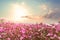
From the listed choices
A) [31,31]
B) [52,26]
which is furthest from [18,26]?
[52,26]

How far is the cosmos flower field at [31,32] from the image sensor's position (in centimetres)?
376

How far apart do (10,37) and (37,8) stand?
1040mm

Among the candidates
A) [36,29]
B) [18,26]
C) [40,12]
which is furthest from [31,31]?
[40,12]

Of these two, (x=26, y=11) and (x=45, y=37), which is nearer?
(x=45, y=37)

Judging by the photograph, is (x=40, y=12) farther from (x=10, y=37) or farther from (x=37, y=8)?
(x=10, y=37)

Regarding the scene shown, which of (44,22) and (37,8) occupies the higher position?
(37,8)

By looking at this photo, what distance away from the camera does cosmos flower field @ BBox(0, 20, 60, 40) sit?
3762mm

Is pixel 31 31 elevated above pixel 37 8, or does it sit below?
below

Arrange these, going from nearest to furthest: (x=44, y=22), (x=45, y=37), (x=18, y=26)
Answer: (x=45, y=37) → (x=18, y=26) → (x=44, y=22)

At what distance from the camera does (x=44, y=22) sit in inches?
176

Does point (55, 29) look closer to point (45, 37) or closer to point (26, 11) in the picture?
point (45, 37)

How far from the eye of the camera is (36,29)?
154 inches

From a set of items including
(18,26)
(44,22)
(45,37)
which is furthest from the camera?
(44,22)

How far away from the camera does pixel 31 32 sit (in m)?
3.88
